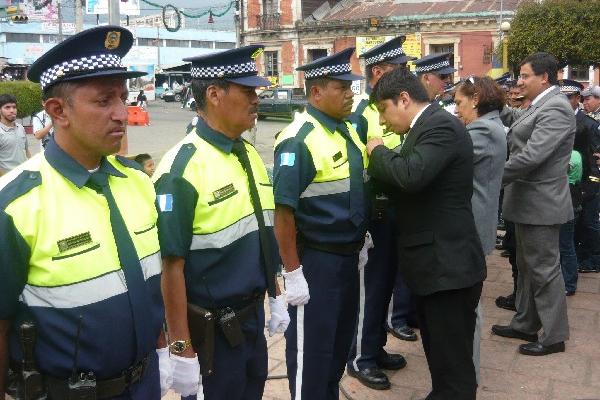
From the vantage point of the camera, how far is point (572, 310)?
5.46 m

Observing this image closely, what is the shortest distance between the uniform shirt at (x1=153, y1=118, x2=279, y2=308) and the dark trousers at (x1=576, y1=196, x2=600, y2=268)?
16.1 feet

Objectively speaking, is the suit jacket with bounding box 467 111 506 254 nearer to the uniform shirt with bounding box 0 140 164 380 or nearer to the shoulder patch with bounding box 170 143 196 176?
the shoulder patch with bounding box 170 143 196 176

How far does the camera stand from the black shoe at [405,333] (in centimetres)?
482

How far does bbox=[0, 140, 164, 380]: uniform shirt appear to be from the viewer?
1.81m

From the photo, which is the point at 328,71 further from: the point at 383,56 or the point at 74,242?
the point at 74,242

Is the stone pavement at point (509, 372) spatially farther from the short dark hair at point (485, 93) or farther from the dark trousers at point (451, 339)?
the short dark hair at point (485, 93)

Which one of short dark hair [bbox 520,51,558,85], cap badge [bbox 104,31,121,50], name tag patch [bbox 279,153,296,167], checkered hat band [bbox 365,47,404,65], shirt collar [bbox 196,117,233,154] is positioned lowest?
name tag patch [bbox 279,153,296,167]

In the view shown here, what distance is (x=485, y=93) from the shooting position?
409cm

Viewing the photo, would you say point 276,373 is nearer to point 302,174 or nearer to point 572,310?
point 302,174

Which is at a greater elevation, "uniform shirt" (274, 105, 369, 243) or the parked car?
the parked car

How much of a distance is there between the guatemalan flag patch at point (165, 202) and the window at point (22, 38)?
65361mm

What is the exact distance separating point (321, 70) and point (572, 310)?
3417mm

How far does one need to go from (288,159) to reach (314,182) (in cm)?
20

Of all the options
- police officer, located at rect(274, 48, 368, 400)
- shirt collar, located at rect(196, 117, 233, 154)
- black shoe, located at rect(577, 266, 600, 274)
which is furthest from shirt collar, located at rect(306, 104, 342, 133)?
black shoe, located at rect(577, 266, 600, 274)
